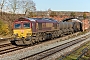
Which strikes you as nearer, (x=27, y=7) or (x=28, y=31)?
(x=28, y=31)

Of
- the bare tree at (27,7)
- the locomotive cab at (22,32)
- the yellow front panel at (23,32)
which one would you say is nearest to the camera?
the locomotive cab at (22,32)

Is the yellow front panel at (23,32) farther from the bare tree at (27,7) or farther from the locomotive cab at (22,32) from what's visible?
the bare tree at (27,7)

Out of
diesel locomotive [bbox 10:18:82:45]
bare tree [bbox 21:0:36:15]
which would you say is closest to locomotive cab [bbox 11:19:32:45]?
diesel locomotive [bbox 10:18:82:45]

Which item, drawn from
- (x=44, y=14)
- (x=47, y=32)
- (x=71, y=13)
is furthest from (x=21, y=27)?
(x=71, y=13)

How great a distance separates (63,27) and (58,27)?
4.15 meters

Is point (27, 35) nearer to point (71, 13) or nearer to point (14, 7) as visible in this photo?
point (14, 7)

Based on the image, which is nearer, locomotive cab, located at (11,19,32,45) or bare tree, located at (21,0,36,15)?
locomotive cab, located at (11,19,32,45)

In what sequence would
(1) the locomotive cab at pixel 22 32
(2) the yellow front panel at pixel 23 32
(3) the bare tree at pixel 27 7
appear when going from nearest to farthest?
(1) the locomotive cab at pixel 22 32
(2) the yellow front panel at pixel 23 32
(3) the bare tree at pixel 27 7

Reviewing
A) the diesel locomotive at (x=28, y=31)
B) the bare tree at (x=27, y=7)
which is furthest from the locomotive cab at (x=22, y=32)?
the bare tree at (x=27, y=7)

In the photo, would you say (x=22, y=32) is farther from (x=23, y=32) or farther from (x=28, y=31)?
(x=28, y=31)

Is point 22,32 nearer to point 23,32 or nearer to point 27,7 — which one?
point 23,32

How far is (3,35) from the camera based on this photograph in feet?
117

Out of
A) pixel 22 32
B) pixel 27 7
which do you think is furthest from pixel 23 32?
pixel 27 7

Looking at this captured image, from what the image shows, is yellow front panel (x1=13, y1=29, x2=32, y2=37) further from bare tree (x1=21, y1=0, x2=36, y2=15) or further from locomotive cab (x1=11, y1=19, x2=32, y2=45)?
bare tree (x1=21, y1=0, x2=36, y2=15)
